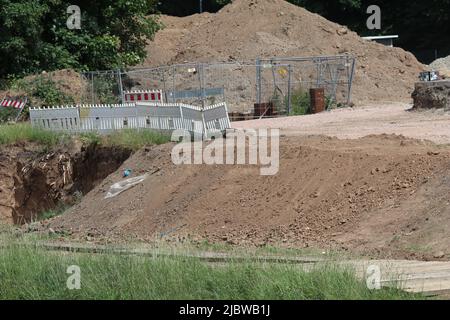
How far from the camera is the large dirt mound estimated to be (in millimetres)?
38688

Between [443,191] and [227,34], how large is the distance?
3057cm

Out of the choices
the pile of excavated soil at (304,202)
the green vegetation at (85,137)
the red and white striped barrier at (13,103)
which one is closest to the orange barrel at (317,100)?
the green vegetation at (85,137)

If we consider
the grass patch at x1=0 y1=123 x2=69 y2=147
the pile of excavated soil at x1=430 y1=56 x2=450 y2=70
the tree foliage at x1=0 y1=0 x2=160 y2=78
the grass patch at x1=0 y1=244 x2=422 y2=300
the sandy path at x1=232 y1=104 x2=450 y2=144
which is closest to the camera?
the grass patch at x1=0 y1=244 x2=422 y2=300

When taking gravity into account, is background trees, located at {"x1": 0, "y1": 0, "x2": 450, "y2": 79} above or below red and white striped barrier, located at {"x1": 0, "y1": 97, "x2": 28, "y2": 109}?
above

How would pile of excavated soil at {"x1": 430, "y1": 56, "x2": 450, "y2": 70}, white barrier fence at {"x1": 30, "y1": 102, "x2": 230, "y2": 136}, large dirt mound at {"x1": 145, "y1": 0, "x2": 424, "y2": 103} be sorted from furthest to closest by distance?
pile of excavated soil at {"x1": 430, "y1": 56, "x2": 450, "y2": 70}, large dirt mound at {"x1": 145, "y1": 0, "x2": 424, "y2": 103}, white barrier fence at {"x1": 30, "y1": 102, "x2": 230, "y2": 136}

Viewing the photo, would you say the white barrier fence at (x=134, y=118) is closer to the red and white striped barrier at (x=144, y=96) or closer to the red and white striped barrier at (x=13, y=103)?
the red and white striped barrier at (x=144, y=96)

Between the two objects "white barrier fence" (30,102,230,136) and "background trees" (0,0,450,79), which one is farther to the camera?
"background trees" (0,0,450,79)

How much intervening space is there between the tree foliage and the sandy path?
1277cm

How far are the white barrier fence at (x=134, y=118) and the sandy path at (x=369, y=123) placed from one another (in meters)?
2.37

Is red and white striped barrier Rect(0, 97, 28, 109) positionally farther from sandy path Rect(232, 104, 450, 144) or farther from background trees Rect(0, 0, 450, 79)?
sandy path Rect(232, 104, 450, 144)

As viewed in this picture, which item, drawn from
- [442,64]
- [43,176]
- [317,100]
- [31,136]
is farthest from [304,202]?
[442,64]

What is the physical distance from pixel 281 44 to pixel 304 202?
27.1 m

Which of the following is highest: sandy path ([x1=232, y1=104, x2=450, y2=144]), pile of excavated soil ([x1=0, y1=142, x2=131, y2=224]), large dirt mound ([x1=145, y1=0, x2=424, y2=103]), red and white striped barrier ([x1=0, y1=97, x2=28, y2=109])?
large dirt mound ([x1=145, y1=0, x2=424, y2=103])

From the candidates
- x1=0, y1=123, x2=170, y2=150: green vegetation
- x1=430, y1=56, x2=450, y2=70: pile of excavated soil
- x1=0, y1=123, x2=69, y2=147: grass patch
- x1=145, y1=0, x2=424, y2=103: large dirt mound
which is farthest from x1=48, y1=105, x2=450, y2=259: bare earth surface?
x1=430, y1=56, x2=450, y2=70: pile of excavated soil
